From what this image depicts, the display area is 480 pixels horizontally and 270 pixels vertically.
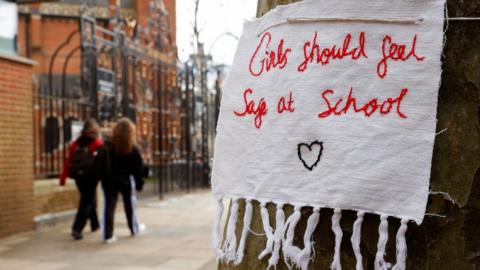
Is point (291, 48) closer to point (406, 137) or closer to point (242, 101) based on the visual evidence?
point (242, 101)

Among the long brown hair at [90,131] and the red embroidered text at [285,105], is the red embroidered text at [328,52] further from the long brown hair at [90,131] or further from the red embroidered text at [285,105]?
the long brown hair at [90,131]

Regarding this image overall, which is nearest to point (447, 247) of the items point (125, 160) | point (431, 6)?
point (431, 6)

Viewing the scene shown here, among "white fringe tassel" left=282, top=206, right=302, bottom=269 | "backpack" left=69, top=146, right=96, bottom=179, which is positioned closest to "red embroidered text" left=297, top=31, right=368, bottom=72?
"white fringe tassel" left=282, top=206, right=302, bottom=269

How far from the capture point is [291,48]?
1480 millimetres

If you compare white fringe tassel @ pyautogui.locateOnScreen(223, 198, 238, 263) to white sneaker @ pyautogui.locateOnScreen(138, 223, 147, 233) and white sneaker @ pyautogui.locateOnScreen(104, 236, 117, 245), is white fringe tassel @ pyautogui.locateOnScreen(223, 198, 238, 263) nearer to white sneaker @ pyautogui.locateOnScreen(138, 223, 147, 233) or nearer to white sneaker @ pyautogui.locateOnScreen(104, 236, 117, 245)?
white sneaker @ pyautogui.locateOnScreen(104, 236, 117, 245)

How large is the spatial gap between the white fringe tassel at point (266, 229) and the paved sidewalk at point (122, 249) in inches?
199

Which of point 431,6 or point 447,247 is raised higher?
point 431,6

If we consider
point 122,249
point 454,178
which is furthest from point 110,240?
point 454,178

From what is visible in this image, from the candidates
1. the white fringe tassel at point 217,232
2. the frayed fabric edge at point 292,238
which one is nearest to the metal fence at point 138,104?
the white fringe tassel at point 217,232

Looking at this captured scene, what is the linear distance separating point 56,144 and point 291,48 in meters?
9.27

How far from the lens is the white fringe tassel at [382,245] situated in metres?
1.31

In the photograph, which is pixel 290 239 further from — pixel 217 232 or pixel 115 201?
pixel 115 201

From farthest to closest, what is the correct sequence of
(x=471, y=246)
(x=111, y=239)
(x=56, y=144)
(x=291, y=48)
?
(x=56, y=144) → (x=111, y=239) → (x=291, y=48) → (x=471, y=246)

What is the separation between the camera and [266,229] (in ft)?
4.74
